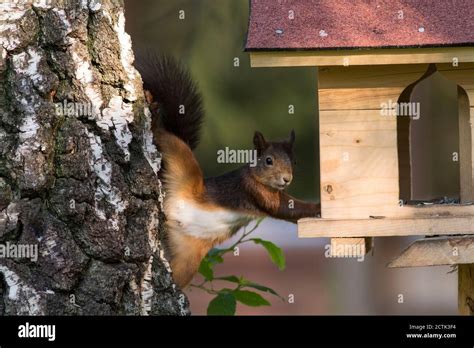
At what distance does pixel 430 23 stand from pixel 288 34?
1.15 feet

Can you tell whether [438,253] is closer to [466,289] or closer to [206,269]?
[466,289]

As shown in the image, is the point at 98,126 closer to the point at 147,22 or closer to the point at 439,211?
the point at 439,211

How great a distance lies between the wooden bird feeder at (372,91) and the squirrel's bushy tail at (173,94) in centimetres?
64

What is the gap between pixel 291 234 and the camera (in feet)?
25.6

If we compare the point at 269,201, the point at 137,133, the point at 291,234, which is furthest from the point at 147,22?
the point at 137,133

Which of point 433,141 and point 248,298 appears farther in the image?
point 433,141

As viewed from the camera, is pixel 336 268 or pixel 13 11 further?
pixel 336 268

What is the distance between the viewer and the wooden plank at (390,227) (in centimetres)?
265

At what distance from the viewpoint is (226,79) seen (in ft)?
23.9

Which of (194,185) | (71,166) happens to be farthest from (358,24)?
(194,185)

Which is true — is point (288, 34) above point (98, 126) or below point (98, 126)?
above

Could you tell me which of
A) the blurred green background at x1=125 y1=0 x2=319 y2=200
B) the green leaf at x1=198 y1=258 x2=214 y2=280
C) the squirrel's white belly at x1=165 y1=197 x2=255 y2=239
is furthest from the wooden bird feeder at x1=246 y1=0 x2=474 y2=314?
the blurred green background at x1=125 y1=0 x2=319 y2=200

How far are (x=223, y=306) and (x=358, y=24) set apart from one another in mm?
908

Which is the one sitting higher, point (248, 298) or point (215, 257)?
point (215, 257)
